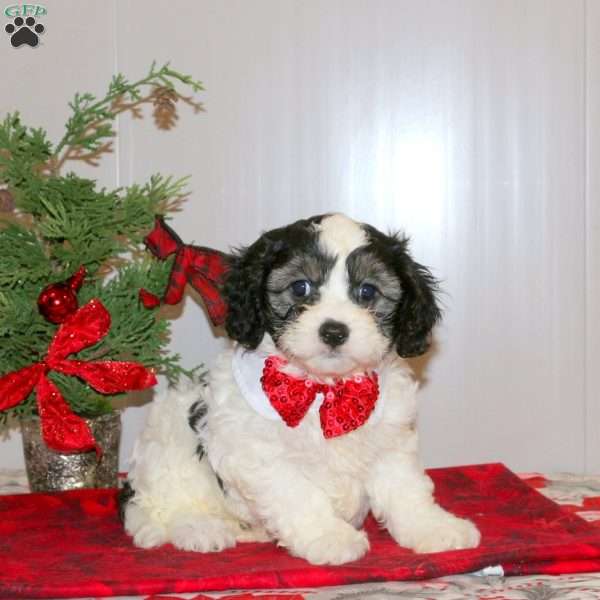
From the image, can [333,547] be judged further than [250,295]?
No

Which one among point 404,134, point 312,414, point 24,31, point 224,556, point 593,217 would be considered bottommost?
point 224,556

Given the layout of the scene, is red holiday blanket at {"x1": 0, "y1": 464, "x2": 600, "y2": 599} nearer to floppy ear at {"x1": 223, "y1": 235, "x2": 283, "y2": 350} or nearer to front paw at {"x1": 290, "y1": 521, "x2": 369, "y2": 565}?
front paw at {"x1": 290, "y1": 521, "x2": 369, "y2": 565}

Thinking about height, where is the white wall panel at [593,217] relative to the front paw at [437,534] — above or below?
above

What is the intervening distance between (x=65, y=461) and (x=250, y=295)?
133cm

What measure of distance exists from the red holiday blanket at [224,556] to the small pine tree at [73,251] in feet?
1.87

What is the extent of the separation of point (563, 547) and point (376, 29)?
250 centimetres

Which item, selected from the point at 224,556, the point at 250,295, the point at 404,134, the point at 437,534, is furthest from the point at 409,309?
the point at 404,134

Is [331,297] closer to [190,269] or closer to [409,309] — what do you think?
[409,309]

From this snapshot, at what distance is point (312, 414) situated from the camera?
10.6 ft

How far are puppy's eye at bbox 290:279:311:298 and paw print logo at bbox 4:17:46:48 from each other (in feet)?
7.13

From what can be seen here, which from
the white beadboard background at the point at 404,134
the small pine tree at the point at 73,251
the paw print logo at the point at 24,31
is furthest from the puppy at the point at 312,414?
the paw print logo at the point at 24,31

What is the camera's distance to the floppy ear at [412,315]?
10.5ft

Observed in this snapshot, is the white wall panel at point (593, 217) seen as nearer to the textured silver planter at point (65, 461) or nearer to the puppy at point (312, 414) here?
the puppy at point (312, 414)

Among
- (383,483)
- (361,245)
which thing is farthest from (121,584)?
(361,245)
